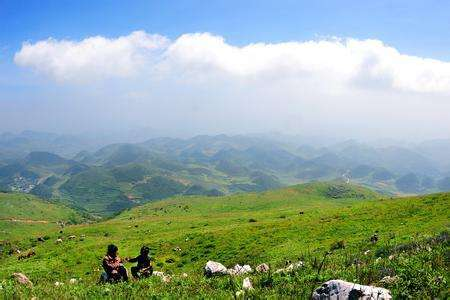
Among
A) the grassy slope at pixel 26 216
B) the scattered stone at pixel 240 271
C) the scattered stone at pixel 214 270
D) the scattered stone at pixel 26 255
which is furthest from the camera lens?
the grassy slope at pixel 26 216

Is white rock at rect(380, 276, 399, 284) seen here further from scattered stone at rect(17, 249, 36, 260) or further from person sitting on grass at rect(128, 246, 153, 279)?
scattered stone at rect(17, 249, 36, 260)

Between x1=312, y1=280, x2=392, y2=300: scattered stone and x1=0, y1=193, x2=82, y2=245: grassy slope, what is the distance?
125 metres

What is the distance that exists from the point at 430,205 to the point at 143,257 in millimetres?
39953

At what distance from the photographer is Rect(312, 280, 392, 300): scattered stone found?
463 inches

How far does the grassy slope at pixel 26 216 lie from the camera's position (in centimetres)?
12950

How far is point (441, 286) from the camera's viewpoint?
12.5 meters

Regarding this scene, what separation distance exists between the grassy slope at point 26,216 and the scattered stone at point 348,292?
125231mm

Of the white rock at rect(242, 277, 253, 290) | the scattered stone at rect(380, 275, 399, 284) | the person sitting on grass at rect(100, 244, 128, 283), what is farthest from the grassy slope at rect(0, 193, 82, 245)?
the scattered stone at rect(380, 275, 399, 284)

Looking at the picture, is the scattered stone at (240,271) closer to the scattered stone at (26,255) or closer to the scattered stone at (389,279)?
the scattered stone at (389,279)

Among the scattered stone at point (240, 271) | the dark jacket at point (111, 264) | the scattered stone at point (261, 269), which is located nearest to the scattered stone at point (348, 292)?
the scattered stone at point (261, 269)

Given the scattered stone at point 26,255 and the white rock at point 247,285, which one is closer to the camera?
the white rock at point 247,285

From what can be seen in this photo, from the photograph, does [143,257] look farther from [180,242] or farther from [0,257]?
[0,257]

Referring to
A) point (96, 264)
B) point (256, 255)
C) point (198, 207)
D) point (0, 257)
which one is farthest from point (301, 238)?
point (198, 207)

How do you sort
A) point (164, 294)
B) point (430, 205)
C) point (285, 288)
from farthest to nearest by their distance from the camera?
1. point (430, 205)
2. point (164, 294)
3. point (285, 288)
